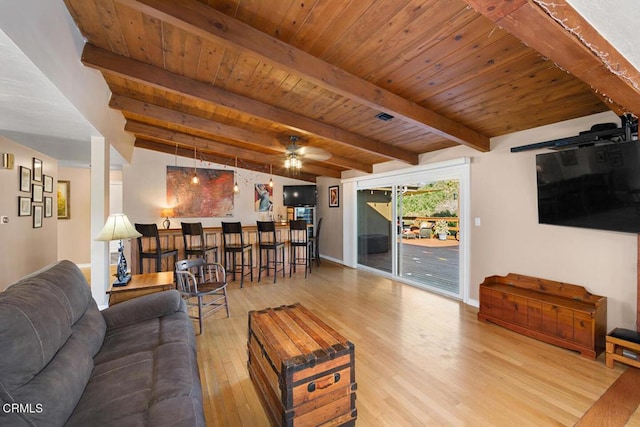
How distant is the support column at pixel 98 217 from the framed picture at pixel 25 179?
125 cm

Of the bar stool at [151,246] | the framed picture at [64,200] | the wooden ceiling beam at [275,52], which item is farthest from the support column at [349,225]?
the framed picture at [64,200]

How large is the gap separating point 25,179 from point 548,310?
6.40 metres

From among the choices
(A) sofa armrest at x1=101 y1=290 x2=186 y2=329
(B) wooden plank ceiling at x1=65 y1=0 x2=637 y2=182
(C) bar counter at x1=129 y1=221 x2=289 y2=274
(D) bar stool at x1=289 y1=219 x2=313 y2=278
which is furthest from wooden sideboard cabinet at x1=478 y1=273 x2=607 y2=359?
(C) bar counter at x1=129 y1=221 x2=289 y2=274

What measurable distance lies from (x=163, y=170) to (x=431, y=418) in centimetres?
651

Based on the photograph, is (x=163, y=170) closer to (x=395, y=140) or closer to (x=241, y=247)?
(x=241, y=247)

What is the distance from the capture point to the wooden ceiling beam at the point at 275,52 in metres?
1.73

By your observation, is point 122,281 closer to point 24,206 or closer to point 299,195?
A: point 24,206

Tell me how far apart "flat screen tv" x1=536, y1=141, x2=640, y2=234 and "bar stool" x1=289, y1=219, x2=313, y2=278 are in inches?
154

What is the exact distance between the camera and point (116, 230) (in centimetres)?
264

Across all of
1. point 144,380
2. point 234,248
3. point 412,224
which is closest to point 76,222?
point 234,248

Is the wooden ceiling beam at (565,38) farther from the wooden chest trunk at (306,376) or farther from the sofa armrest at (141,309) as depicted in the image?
the sofa armrest at (141,309)

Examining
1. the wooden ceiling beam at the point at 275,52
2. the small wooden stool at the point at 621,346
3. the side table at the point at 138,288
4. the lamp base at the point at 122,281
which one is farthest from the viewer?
the lamp base at the point at 122,281

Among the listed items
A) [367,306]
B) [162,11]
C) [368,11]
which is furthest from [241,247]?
[368,11]

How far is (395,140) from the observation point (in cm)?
410
